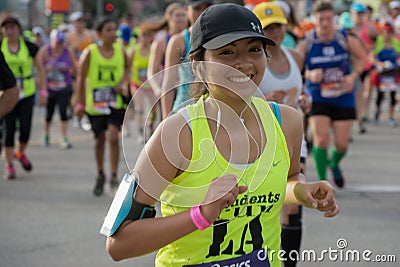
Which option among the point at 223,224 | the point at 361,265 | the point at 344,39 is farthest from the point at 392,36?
the point at 223,224

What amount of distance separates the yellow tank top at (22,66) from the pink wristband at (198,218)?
7267 millimetres

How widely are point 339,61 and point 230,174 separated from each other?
18.1ft

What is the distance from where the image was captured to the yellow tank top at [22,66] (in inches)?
357

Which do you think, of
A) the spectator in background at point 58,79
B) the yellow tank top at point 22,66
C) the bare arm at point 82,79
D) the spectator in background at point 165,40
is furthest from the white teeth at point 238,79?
the spectator in background at point 58,79

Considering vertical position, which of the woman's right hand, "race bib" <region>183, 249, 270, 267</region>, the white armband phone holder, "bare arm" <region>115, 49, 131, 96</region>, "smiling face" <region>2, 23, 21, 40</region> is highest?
the woman's right hand

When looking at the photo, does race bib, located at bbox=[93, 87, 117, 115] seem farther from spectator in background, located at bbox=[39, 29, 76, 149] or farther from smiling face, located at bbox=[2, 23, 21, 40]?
spectator in background, located at bbox=[39, 29, 76, 149]

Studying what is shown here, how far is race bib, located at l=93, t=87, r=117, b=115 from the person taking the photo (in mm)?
7980

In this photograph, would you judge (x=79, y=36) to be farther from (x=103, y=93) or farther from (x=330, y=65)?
(x=330, y=65)

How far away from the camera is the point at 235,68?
2.25 meters

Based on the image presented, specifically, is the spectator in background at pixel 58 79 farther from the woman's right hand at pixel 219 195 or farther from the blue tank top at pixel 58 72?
the woman's right hand at pixel 219 195

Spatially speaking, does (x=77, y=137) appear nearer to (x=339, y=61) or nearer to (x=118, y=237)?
(x=339, y=61)

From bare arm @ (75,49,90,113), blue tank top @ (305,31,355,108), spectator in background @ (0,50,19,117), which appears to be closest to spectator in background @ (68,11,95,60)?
bare arm @ (75,49,90,113)

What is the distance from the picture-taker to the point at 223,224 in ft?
7.80

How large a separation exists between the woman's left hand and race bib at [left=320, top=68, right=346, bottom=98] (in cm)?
496
